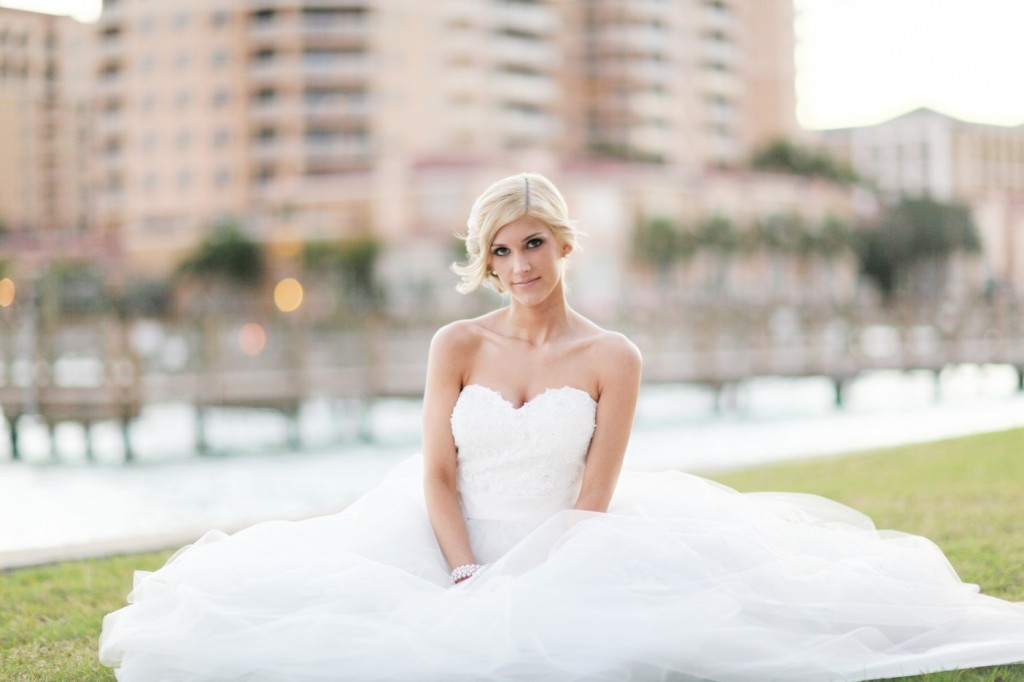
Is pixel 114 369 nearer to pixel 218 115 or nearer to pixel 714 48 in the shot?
pixel 218 115

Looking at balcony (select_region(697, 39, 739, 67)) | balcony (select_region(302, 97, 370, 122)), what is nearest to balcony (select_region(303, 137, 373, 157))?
balcony (select_region(302, 97, 370, 122))

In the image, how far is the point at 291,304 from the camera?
6081 centimetres

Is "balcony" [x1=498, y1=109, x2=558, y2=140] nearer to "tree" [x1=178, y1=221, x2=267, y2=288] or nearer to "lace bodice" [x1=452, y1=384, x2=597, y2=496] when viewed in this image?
"tree" [x1=178, y1=221, x2=267, y2=288]

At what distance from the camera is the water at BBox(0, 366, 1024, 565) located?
12.9 metres

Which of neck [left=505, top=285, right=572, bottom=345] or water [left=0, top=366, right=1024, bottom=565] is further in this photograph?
water [left=0, top=366, right=1024, bottom=565]

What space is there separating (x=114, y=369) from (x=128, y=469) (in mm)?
1749

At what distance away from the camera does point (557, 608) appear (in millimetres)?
3090

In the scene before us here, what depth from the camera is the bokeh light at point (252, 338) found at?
20422 mm

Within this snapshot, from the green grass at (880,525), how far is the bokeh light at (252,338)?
12.5 meters

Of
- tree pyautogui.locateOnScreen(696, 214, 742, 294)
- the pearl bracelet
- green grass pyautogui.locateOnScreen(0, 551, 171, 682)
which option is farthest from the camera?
tree pyautogui.locateOnScreen(696, 214, 742, 294)

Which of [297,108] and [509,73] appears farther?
[509,73]

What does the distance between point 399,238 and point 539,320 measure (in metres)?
54.3

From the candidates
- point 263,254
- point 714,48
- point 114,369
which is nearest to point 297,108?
point 263,254

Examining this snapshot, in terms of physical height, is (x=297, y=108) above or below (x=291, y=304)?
above
